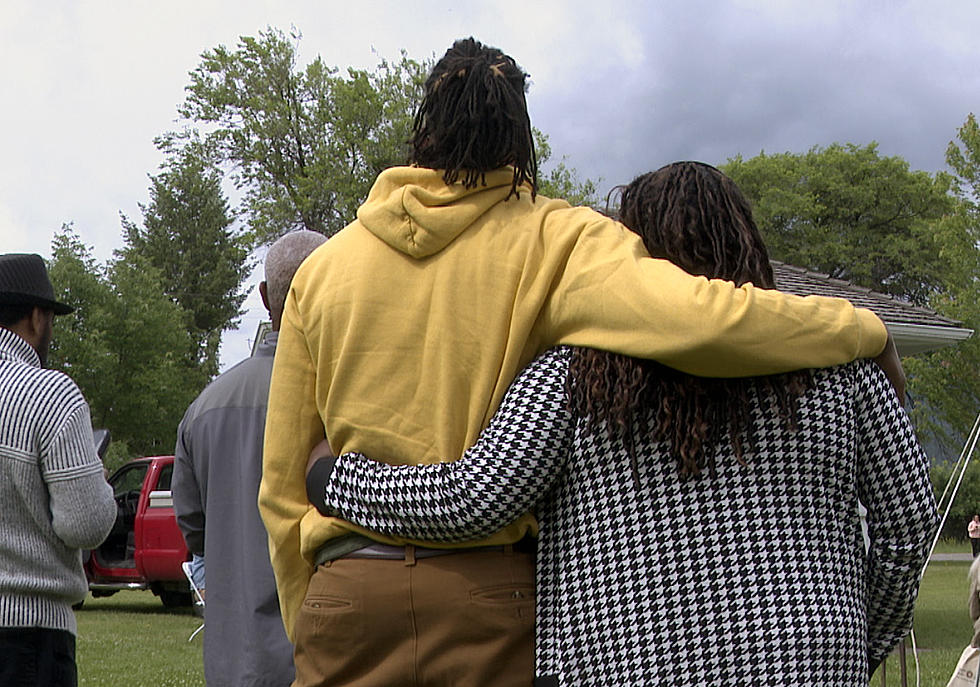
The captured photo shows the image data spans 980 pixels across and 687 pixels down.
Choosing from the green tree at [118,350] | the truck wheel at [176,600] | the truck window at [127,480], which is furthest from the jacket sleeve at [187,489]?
the green tree at [118,350]

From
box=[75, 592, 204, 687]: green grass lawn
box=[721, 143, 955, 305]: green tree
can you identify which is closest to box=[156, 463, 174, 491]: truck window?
box=[75, 592, 204, 687]: green grass lawn

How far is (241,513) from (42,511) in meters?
0.52

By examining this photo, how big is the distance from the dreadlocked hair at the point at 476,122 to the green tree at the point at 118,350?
3155cm

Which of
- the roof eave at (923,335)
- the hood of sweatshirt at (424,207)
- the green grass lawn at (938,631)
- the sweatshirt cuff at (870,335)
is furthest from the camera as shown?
the roof eave at (923,335)

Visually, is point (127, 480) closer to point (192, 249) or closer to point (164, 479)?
point (164, 479)

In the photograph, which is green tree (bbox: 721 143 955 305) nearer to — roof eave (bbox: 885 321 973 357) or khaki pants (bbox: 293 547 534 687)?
roof eave (bbox: 885 321 973 357)

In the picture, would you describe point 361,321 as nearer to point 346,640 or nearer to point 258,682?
point 346,640

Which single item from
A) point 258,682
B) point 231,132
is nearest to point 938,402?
point 231,132

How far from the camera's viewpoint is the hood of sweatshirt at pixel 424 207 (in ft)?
7.00

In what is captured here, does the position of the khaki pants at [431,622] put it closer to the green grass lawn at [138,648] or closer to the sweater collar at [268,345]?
the sweater collar at [268,345]

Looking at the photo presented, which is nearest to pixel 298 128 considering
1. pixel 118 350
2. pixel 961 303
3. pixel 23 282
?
pixel 118 350

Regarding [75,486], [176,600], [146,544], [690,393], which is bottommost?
[176,600]

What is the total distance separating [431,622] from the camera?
2049 mm

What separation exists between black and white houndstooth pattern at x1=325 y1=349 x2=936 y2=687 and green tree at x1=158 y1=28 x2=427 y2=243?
30.2 m
